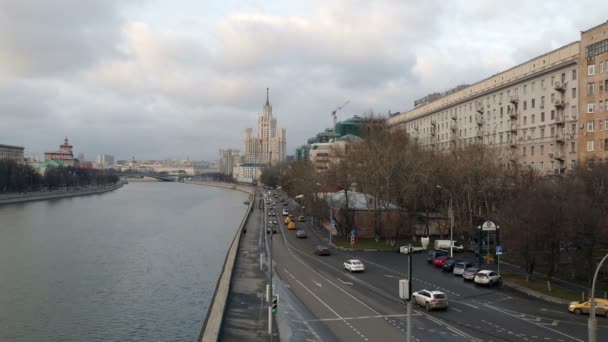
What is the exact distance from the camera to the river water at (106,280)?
90.3 feet

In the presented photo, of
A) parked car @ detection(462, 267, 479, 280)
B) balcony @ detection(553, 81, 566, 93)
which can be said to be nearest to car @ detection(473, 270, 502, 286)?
parked car @ detection(462, 267, 479, 280)

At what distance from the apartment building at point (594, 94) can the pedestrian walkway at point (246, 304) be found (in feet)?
110

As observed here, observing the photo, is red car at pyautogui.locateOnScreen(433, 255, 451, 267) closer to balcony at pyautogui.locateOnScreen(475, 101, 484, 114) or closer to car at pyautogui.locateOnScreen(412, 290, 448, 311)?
car at pyautogui.locateOnScreen(412, 290, 448, 311)

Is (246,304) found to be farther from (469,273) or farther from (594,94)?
(594,94)

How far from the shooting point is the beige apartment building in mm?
50188

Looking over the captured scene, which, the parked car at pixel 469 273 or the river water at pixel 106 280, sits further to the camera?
the parked car at pixel 469 273

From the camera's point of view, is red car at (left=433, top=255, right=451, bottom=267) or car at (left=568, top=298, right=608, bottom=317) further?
red car at (left=433, top=255, right=451, bottom=267)

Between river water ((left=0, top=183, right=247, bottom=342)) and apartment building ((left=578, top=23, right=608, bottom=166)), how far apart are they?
127ft

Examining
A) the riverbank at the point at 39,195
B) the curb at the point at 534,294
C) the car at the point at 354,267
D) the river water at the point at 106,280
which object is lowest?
the river water at the point at 106,280

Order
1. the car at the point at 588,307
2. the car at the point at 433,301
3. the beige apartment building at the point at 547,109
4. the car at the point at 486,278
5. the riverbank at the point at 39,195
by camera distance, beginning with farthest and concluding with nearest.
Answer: the riverbank at the point at 39,195 < the beige apartment building at the point at 547,109 < the car at the point at 486,278 < the car at the point at 433,301 < the car at the point at 588,307

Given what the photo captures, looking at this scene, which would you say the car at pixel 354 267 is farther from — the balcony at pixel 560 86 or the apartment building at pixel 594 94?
the balcony at pixel 560 86

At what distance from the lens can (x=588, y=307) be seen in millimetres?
24453

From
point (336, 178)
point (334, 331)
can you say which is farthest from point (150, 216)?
point (334, 331)

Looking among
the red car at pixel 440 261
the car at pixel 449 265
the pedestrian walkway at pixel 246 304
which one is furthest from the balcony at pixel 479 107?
the pedestrian walkway at pixel 246 304
